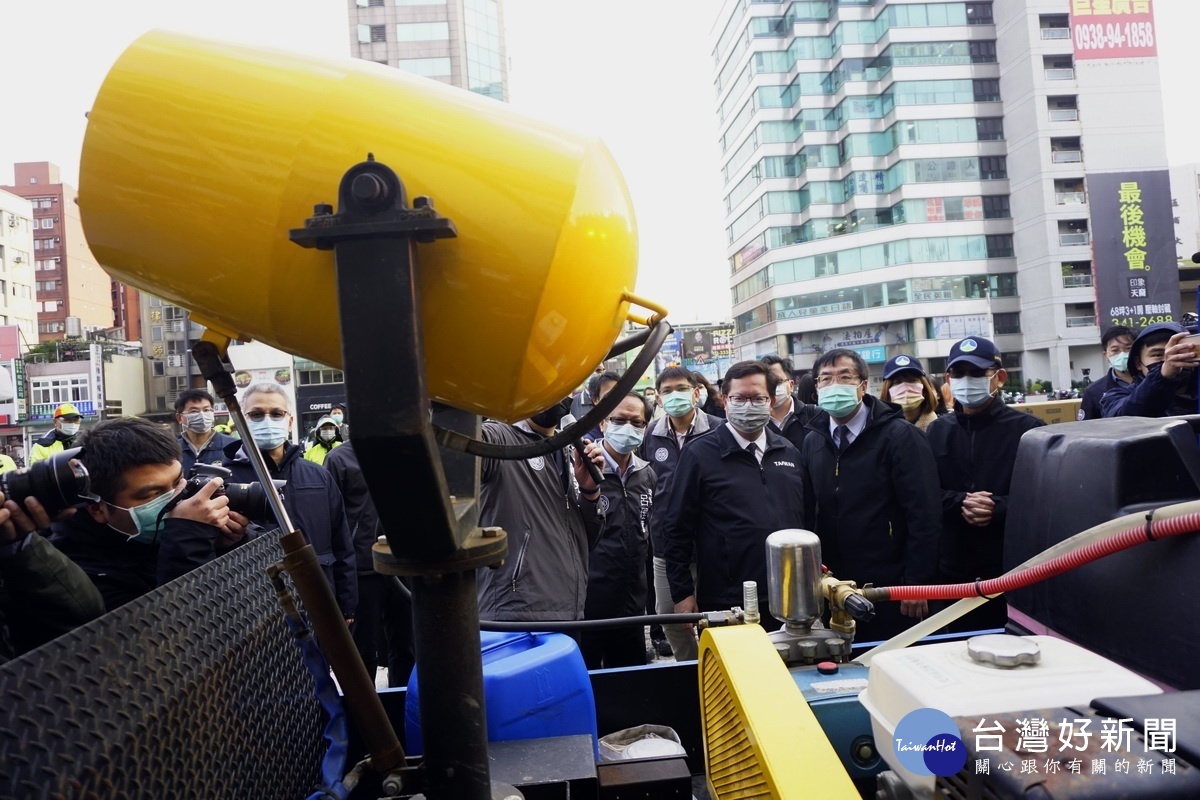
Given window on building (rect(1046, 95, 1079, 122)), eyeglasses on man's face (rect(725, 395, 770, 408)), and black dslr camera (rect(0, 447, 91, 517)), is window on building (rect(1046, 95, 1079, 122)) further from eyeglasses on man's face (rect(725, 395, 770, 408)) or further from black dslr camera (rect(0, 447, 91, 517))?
black dslr camera (rect(0, 447, 91, 517))

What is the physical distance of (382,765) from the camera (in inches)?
49.3

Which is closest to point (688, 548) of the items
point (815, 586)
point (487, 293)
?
point (815, 586)

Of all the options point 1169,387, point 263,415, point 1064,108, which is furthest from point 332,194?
point 1064,108

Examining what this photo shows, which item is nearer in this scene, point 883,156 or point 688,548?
point 688,548

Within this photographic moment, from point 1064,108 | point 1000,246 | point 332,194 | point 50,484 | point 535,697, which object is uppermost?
point 1064,108

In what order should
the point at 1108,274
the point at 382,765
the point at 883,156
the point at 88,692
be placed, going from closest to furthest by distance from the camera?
1. the point at 88,692
2. the point at 382,765
3. the point at 1108,274
4. the point at 883,156

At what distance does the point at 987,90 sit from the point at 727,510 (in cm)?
5599

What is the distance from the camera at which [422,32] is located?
4756cm

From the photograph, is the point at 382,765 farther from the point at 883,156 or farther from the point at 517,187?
the point at 883,156

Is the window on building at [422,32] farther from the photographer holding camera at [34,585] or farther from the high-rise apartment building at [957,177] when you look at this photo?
the photographer holding camera at [34,585]

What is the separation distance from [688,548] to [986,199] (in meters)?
53.0

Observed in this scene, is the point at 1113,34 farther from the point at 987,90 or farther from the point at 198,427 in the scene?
the point at 198,427

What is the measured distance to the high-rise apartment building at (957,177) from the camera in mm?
43562

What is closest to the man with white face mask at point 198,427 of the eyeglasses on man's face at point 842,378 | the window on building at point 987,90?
the eyeglasses on man's face at point 842,378
